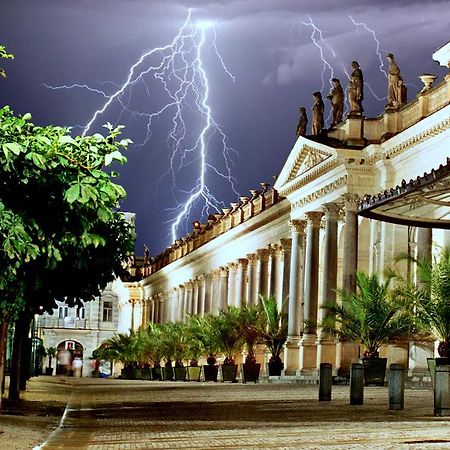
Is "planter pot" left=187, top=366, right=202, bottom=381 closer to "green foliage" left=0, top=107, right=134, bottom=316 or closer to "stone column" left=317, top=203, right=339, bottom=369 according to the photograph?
"stone column" left=317, top=203, right=339, bottom=369

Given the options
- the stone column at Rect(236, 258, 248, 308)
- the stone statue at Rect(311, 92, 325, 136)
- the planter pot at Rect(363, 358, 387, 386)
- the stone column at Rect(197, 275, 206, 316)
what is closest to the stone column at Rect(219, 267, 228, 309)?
the stone column at Rect(236, 258, 248, 308)

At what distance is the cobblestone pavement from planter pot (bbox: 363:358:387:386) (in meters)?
8.94

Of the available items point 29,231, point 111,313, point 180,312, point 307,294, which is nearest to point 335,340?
point 307,294

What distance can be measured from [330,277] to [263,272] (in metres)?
20.6

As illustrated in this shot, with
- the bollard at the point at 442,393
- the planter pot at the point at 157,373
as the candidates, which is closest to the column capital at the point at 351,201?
A: the planter pot at the point at 157,373

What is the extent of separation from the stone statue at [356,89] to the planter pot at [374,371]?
12871mm

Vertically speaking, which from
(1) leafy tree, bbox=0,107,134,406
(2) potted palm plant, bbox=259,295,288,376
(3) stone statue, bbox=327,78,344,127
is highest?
(3) stone statue, bbox=327,78,344,127

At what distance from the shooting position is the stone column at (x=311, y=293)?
5281 cm

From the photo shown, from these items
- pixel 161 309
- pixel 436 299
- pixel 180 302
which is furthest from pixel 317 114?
pixel 161 309

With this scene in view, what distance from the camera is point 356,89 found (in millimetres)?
49031

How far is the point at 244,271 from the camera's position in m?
77.1

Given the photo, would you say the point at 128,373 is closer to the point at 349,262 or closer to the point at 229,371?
the point at 229,371

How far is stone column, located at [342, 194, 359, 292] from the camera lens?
48062mm

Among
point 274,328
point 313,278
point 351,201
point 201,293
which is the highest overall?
point 201,293
